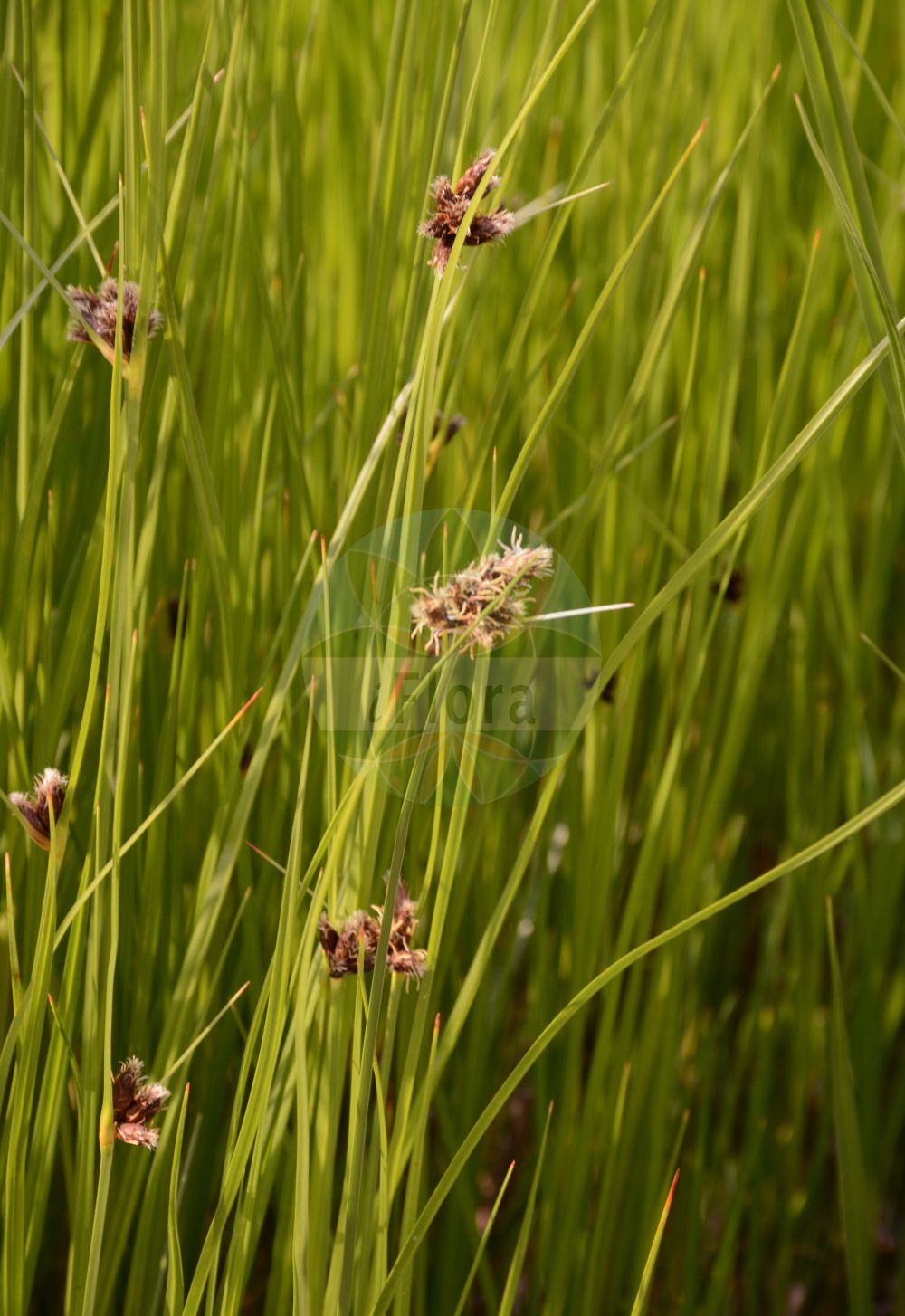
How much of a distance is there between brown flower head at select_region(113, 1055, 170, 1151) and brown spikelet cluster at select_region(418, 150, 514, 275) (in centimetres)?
38

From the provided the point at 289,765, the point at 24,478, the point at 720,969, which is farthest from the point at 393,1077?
the point at 24,478

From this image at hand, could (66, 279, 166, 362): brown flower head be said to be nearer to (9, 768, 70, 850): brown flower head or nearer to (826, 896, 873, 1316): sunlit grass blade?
(9, 768, 70, 850): brown flower head

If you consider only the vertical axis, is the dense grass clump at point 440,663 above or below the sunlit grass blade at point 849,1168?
above

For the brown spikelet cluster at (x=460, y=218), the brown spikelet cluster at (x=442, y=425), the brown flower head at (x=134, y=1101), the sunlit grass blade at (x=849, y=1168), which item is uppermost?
the brown spikelet cluster at (x=460, y=218)

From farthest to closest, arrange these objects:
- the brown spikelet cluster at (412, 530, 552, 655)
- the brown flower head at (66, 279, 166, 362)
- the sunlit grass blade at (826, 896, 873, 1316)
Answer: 1. the sunlit grass blade at (826, 896, 873, 1316)
2. the brown flower head at (66, 279, 166, 362)
3. the brown spikelet cluster at (412, 530, 552, 655)

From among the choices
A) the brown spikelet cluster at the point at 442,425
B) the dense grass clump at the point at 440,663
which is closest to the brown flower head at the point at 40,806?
the dense grass clump at the point at 440,663

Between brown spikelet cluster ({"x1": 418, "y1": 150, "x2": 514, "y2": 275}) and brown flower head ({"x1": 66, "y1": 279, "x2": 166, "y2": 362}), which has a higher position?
brown spikelet cluster ({"x1": 418, "y1": 150, "x2": 514, "y2": 275})

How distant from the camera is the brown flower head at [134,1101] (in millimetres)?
491

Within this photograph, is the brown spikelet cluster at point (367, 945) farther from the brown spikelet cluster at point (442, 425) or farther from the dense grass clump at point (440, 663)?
the brown spikelet cluster at point (442, 425)

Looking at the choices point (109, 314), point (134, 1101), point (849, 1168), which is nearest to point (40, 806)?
point (134, 1101)

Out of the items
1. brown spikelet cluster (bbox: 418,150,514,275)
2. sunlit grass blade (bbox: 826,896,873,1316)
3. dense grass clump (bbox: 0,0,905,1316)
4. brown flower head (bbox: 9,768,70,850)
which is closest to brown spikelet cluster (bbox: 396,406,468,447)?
dense grass clump (bbox: 0,0,905,1316)

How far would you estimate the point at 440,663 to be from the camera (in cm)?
42

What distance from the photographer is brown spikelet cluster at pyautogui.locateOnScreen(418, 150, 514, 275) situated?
0.45m

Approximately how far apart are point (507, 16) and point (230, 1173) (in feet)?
3.37
